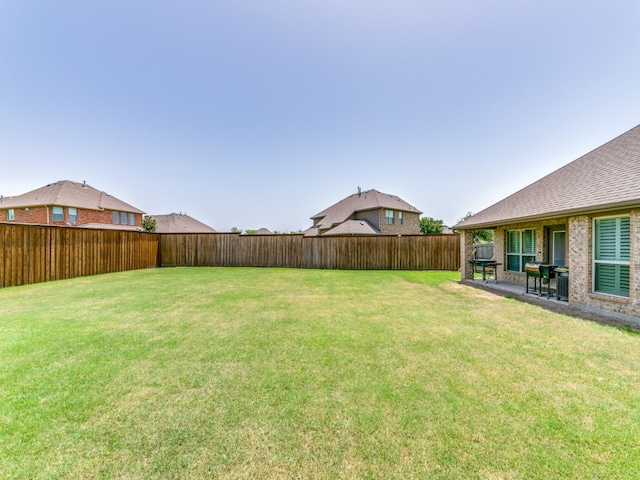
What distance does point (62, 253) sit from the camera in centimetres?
1079

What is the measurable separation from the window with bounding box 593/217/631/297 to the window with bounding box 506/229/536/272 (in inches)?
135

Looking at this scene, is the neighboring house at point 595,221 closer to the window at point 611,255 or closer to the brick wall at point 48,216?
the window at point 611,255

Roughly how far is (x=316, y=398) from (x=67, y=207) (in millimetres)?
30089

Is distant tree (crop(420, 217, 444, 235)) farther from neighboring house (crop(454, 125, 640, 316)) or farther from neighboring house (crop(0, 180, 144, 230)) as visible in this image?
neighboring house (crop(0, 180, 144, 230))

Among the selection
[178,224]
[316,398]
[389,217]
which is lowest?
[316,398]

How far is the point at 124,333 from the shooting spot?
4426 millimetres

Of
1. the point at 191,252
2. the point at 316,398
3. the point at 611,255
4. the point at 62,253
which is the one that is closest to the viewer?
the point at 316,398

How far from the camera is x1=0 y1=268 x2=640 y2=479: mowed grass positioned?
72.0 inches

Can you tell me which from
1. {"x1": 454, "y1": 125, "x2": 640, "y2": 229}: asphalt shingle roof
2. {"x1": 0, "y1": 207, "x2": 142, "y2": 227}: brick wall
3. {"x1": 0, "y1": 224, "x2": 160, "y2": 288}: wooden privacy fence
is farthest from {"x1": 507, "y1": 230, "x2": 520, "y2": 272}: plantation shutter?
{"x1": 0, "y1": 207, "x2": 142, "y2": 227}: brick wall

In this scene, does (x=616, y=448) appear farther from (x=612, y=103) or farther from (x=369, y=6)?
(x=612, y=103)

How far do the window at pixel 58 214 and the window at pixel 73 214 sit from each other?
477 mm

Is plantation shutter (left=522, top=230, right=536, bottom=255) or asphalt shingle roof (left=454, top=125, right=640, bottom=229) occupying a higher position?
asphalt shingle roof (left=454, top=125, right=640, bottom=229)

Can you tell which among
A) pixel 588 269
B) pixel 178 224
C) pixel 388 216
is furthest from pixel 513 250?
pixel 178 224

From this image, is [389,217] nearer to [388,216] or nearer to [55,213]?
[388,216]
